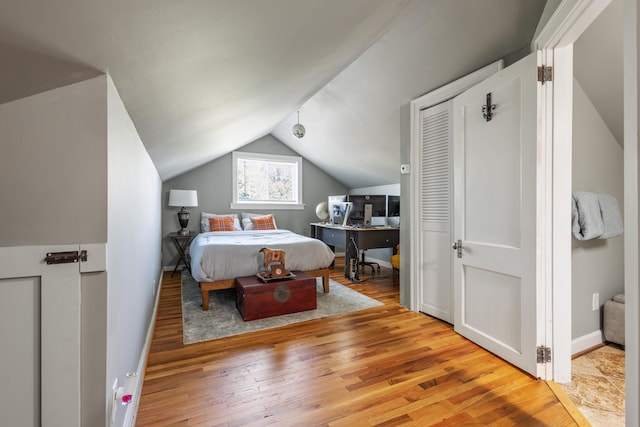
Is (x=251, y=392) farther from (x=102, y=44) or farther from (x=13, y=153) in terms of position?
(x=102, y=44)

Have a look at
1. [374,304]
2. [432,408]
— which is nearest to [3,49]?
[432,408]

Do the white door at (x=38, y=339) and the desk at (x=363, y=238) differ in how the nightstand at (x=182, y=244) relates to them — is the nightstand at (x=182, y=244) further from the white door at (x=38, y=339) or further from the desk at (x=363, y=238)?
the white door at (x=38, y=339)

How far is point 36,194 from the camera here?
0.87m

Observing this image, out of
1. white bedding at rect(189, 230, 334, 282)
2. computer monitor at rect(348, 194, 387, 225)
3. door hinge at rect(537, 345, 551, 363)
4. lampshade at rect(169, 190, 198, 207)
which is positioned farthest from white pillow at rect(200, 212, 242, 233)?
door hinge at rect(537, 345, 551, 363)

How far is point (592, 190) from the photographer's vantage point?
2082 mm

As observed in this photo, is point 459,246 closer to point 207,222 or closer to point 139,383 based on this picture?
point 139,383

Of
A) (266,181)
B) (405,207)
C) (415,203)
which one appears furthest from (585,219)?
(266,181)

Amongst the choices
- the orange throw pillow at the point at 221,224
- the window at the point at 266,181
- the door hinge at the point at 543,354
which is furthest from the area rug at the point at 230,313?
the window at the point at 266,181

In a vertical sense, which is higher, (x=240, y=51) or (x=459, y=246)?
(x=240, y=51)

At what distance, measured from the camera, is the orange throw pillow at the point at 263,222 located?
17.1ft

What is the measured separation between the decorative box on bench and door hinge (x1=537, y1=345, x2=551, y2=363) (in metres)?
1.83

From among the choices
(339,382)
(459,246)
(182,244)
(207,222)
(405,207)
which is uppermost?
(405,207)

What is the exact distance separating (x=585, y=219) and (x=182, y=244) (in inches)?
201

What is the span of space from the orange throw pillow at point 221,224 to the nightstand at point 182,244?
1.11ft
